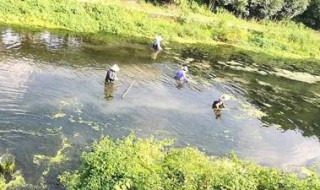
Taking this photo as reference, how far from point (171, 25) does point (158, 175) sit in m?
36.0

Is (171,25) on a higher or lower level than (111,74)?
higher

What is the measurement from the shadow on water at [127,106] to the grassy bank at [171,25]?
3.71 meters

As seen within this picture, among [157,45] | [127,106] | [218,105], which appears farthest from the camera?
[157,45]

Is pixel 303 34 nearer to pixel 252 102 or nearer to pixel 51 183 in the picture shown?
pixel 252 102

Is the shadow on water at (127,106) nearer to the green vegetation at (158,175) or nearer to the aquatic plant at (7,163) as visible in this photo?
the aquatic plant at (7,163)

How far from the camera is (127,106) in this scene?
28.5 m

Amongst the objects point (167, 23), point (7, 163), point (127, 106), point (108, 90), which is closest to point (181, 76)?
point (108, 90)

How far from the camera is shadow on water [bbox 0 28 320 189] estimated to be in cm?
2277

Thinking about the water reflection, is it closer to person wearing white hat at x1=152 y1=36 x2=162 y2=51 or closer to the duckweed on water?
the duckweed on water

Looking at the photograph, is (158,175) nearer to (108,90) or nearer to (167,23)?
(108,90)

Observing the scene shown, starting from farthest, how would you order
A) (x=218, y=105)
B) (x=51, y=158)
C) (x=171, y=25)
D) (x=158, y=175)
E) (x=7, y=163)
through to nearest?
(x=171, y=25), (x=218, y=105), (x=51, y=158), (x=7, y=163), (x=158, y=175)

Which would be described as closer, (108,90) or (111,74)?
(108,90)

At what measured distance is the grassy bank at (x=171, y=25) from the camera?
143 ft

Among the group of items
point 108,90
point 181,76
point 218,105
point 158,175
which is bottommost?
point 108,90
